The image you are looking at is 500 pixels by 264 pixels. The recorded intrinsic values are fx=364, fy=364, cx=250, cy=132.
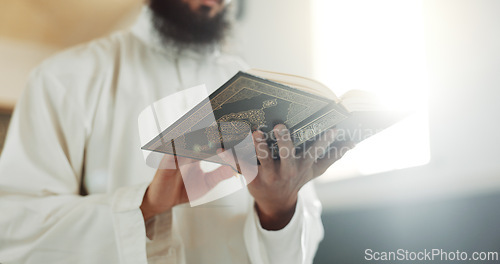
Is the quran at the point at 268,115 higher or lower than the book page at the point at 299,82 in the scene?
lower

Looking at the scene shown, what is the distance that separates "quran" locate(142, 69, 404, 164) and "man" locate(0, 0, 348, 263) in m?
0.02

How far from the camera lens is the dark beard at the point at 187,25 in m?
0.80

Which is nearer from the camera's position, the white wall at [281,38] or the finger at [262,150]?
the finger at [262,150]

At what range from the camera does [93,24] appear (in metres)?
1.41

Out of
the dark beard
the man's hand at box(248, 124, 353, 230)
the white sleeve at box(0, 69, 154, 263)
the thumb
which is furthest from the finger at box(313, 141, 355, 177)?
the dark beard

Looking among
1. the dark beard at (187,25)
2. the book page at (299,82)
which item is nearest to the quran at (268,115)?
the book page at (299,82)

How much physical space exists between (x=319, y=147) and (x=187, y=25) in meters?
0.54

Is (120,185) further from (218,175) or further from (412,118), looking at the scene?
(412,118)

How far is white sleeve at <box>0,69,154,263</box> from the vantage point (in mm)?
483

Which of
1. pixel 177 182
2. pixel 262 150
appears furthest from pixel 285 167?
pixel 177 182

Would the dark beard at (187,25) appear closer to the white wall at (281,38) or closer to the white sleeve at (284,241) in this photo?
the white wall at (281,38)

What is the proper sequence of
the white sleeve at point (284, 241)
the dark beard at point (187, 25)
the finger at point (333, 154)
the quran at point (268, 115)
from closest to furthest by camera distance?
the quran at point (268, 115) → the finger at point (333, 154) → the white sleeve at point (284, 241) → the dark beard at point (187, 25)

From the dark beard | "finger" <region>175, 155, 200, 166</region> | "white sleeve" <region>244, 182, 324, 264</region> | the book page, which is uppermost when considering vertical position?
the dark beard

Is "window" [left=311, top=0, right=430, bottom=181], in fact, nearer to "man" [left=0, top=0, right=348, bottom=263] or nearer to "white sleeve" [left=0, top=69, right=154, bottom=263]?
"man" [left=0, top=0, right=348, bottom=263]
